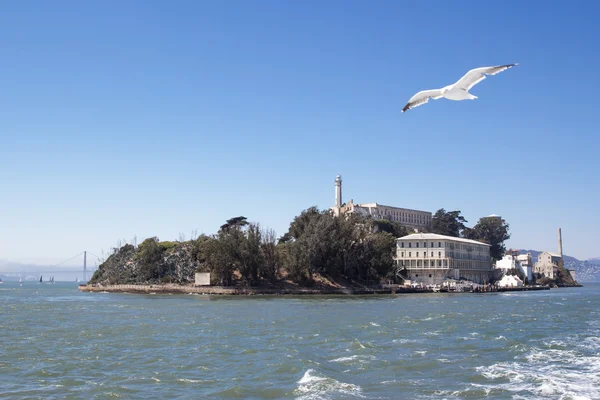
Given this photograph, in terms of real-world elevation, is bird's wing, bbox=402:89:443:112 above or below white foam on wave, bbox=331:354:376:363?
above

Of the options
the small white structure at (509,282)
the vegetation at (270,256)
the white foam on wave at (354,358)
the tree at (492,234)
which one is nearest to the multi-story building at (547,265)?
the tree at (492,234)

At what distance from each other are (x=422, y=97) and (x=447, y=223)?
123 meters

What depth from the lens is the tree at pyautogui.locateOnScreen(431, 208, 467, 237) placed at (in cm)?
13762

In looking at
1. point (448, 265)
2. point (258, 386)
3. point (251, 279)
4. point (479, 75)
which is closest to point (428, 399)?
point (258, 386)

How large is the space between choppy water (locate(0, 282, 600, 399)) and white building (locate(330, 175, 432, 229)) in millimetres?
102002

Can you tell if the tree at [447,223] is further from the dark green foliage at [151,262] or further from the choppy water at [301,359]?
the choppy water at [301,359]

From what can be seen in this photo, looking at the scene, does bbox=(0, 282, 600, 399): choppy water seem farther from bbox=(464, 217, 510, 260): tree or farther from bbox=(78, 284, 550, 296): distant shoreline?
bbox=(464, 217, 510, 260): tree

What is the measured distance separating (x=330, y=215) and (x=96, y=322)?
5581 cm

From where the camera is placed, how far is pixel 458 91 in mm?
18141

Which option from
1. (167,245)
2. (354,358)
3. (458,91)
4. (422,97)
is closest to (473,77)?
(458,91)

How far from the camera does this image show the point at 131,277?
93.2 metres

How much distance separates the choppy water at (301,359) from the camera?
57.0ft

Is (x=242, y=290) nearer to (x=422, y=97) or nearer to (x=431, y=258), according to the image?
(x=431, y=258)

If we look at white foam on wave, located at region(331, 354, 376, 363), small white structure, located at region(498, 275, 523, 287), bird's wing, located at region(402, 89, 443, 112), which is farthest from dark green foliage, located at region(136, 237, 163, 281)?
bird's wing, located at region(402, 89, 443, 112)
